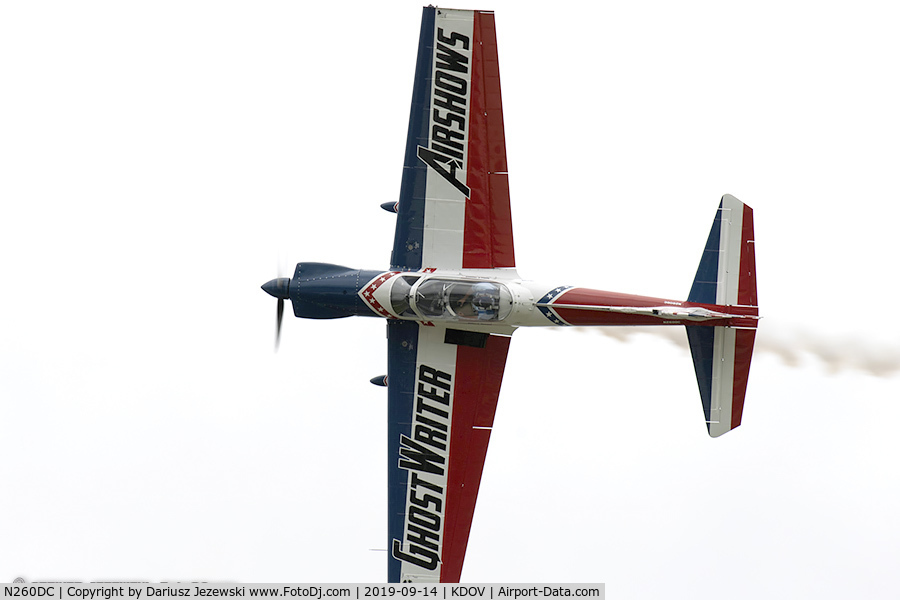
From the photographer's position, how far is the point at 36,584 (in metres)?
18.4

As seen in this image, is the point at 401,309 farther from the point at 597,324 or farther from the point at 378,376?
the point at 597,324

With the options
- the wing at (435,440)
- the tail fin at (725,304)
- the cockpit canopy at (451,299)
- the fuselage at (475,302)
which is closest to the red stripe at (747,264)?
the tail fin at (725,304)

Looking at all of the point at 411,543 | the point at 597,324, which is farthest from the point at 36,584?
the point at 597,324

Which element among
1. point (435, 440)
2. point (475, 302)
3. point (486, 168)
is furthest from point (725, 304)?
point (435, 440)

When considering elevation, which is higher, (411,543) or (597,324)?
(597,324)

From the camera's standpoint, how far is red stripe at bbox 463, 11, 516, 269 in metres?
17.9

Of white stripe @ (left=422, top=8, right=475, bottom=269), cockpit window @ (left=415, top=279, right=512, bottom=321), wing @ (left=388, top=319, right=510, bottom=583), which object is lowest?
wing @ (left=388, top=319, right=510, bottom=583)

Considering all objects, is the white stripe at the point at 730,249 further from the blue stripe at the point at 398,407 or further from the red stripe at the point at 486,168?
the blue stripe at the point at 398,407

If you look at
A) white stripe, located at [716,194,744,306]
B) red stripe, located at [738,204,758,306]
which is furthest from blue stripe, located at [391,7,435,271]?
red stripe, located at [738,204,758,306]

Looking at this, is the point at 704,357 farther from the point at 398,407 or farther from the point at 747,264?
the point at 398,407

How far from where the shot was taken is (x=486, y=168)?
1817 cm

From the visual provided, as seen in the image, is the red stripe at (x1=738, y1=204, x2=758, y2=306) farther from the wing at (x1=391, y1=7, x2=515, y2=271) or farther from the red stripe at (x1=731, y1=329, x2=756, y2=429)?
the wing at (x1=391, y1=7, x2=515, y2=271)

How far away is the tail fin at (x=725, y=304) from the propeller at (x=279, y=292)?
6720 millimetres

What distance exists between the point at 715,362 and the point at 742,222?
2253 mm
